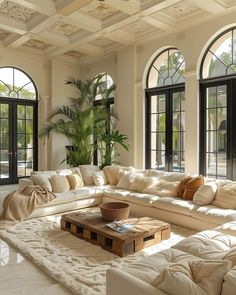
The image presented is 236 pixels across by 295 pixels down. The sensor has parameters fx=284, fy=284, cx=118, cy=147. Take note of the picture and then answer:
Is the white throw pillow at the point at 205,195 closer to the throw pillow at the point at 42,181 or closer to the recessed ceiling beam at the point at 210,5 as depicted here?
the throw pillow at the point at 42,181

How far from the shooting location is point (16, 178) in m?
7.66

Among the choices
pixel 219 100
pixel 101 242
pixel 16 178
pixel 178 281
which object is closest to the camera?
pixel 178 281

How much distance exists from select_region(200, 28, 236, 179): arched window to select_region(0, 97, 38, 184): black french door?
4.67 meters

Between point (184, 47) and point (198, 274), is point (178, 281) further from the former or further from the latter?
point (184, 47)

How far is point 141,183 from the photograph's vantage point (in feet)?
17.6

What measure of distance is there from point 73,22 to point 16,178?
14.2 ft

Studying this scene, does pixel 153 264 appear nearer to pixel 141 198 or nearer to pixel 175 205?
pixel 175 205

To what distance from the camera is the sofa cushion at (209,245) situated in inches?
97.1

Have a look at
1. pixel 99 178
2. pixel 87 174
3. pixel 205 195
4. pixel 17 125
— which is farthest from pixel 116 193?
pixel 17 125

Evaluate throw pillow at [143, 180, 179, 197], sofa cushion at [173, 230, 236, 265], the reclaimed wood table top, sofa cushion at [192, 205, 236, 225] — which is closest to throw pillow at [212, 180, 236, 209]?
sofa cushion at [192, 205, 236, 225]

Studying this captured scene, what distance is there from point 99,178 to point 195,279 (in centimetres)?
433

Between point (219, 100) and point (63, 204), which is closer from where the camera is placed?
point (63, 204)

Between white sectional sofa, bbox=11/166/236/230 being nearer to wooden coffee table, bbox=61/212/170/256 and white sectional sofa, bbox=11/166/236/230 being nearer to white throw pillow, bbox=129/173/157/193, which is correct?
white throw pillow, bbox=129/173/157/193

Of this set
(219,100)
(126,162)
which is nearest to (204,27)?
(219,100)
